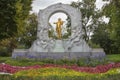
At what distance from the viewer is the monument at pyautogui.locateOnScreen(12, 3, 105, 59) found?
26234 millimetres

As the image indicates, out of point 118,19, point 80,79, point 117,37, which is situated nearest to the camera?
point 80,79

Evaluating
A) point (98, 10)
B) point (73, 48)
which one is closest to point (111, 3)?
point (73, 48)

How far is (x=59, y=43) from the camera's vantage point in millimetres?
26766

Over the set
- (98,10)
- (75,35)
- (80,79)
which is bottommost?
Result: (80,79)

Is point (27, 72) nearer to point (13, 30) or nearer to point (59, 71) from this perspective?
point (59, 71)

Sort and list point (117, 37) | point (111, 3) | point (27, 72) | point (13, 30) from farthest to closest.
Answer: point (117, 37)
point (13, 30)
point (111, 3)
point (27, 72)

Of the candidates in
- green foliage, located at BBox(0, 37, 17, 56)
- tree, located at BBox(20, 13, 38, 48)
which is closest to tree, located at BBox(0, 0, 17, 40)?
green foliage, located at BBox(0, 37, 17, 56)

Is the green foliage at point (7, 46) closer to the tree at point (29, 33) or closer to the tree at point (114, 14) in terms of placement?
the tree at point (29, 33)

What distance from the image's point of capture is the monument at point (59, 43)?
Result: 86.1ft

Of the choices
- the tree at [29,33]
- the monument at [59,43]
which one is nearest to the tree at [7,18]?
the monument at [59,43]

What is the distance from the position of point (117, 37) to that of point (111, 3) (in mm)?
11945

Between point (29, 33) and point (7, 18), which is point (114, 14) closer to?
→ point (7, 18)

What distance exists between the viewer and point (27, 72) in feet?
35.0

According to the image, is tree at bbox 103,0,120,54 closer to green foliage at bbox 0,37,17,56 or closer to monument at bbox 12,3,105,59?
monument at bbox 12,3,105,59
